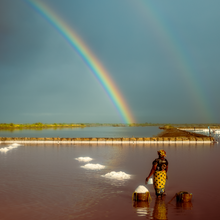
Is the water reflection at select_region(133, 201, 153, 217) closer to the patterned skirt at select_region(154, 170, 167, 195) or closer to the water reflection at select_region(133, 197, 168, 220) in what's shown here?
the water reflection at select_region(133, 197, 168, 220)

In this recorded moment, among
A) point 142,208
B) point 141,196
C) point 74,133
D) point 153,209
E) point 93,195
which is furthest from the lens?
point 74,133

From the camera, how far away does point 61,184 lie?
37.0 ft

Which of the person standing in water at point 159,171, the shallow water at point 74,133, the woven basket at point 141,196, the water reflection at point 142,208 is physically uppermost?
the person standing in water at point 159,171

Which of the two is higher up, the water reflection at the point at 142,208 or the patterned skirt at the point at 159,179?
the patterned skirt at the point at 159,179

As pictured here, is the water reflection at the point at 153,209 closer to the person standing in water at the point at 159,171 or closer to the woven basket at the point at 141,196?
the woven basket at the point at 141,196

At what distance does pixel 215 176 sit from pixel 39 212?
29.3 ft

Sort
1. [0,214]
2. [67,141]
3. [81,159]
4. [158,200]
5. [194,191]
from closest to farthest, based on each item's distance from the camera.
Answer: [0,214]
[158,200]
[194,191]
[81,159]
[67,141]

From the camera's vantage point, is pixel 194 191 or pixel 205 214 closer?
pixel 205 214

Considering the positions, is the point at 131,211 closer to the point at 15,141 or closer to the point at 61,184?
the point at 61,184

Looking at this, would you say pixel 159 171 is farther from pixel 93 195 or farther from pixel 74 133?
pixel 74 133

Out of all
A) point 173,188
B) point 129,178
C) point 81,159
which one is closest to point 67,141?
point 81,159

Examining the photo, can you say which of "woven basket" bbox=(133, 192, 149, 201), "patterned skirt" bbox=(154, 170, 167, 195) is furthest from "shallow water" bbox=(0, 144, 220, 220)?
"patterned skirt" bbox=(154, 170, 167, 195)

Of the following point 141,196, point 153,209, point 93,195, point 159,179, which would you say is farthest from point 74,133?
point 153,209

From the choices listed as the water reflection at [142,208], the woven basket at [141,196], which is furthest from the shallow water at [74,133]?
the water reflection at [142,208]
